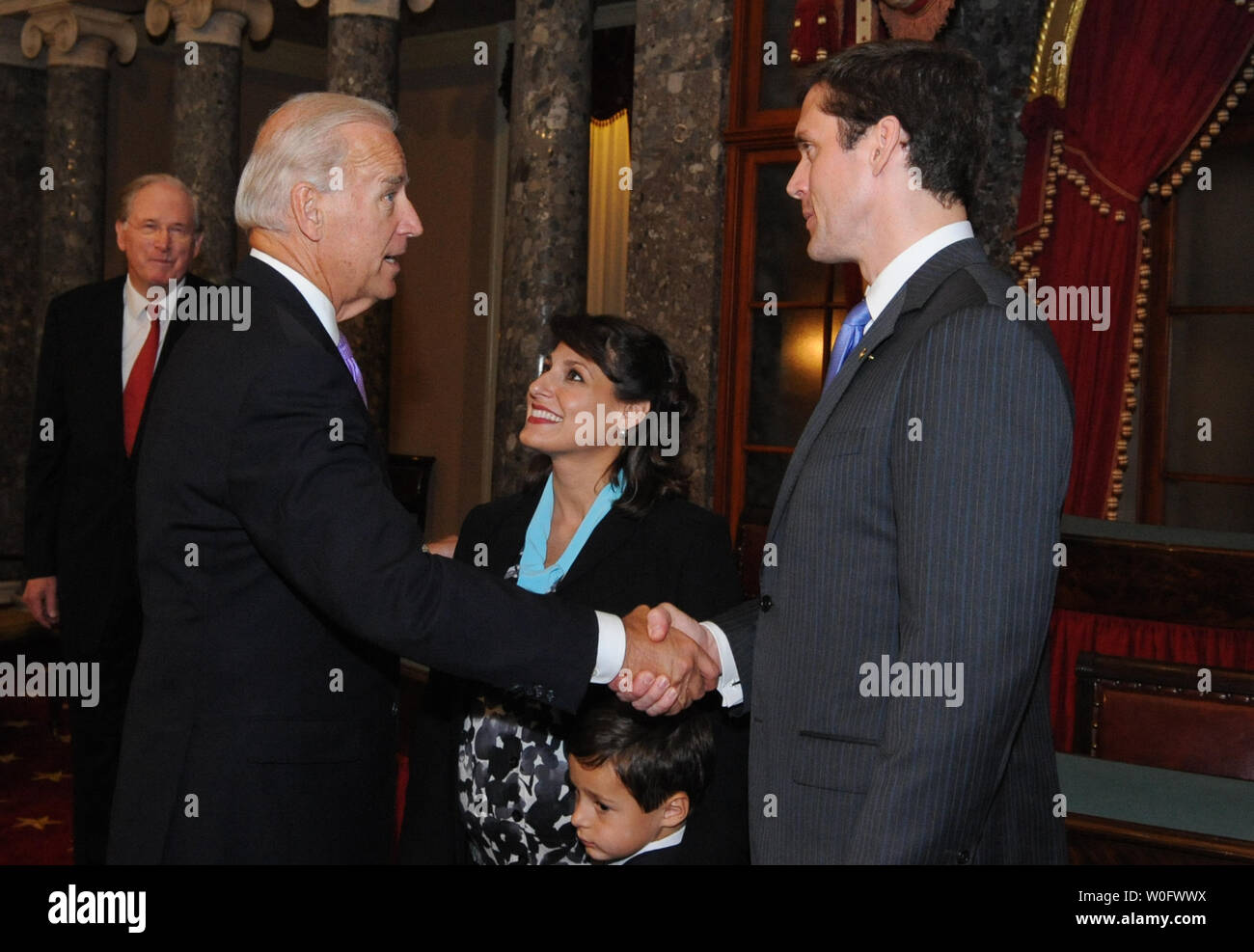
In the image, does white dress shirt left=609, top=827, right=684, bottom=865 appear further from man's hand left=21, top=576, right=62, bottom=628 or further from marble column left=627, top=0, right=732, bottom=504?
marble column left=627, top=0, right=732, bottom=504

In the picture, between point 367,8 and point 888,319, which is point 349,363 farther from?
point 367,8

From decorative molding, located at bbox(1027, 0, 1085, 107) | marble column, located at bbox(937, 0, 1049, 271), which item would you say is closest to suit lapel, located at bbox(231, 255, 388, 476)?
marble column, located at bbox(937, 0, 1049, 271)

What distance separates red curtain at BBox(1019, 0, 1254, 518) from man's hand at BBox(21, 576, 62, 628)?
3.97 meters

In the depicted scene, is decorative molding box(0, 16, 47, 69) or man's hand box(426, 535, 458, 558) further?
decorative molding box(0, 16, 47, 69)

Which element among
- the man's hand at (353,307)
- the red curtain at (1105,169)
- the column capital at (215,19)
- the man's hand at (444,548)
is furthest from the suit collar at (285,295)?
the column capital at (215,19)

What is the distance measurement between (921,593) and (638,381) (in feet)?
4.65

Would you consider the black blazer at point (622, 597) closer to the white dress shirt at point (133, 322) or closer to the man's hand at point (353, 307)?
the man's hand at point (353, 307)

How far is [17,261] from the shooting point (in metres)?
10.5

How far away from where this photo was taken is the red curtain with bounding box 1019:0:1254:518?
5.13m

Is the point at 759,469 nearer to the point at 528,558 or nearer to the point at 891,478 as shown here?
the point at 528,558

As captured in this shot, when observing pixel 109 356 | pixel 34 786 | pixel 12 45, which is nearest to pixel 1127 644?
pixel 109 356

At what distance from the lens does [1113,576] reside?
4641mm

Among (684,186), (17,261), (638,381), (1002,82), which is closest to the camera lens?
(638,381)
